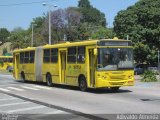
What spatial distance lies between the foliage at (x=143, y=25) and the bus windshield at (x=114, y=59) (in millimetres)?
33409

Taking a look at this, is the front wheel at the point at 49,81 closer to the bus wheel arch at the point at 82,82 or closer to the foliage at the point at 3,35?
the bus wheel arch at the point at 82,82

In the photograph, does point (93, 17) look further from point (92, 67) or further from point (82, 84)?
point (92, 67)

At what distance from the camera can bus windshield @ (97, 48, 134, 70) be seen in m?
23.1

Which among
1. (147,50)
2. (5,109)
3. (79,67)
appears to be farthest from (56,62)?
(147,50)

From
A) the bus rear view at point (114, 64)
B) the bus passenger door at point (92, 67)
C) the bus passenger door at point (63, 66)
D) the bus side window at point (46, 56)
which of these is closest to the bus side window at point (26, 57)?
the bus side window at point (46, 56)

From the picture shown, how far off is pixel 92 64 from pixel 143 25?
36.4 m

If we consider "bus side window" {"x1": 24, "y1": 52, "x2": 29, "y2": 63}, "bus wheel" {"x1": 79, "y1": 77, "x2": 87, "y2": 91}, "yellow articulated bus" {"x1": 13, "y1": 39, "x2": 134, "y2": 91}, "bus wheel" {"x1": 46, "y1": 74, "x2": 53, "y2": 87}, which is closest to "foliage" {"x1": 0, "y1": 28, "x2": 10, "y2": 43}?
"bus side window" {"x1": 24, "y1": 52, "x2": 29, "y2": 63}

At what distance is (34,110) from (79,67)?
9300 millimetres

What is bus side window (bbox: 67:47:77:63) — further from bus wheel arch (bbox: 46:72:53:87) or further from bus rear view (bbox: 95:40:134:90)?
bus wheel arch (bbox: 46:72:53:87)

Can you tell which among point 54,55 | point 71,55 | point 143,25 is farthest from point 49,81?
point 143,25

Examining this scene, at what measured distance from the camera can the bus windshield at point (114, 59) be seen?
2309 centimetres

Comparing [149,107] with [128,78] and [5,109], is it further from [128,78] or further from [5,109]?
[128,78]

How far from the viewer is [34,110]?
1603cm

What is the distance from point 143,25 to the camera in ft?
193
